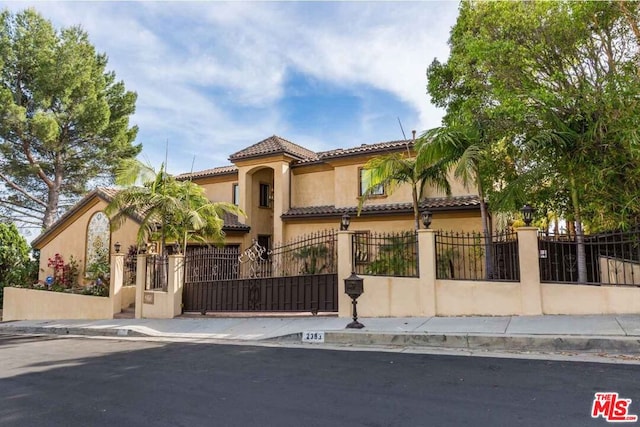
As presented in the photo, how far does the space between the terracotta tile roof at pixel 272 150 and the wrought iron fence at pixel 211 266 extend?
25.6 ft

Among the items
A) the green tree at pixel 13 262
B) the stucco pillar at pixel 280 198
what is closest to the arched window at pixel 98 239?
the green tree at pixel 13 262

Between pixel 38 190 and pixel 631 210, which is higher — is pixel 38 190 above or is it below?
above

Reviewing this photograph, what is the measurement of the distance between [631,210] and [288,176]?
1409cm

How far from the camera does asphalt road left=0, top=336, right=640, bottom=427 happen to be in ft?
14.6

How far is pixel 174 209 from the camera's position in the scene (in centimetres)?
1340

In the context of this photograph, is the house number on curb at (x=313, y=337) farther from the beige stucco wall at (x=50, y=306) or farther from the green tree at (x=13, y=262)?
the green tree at (x=13, y=262)

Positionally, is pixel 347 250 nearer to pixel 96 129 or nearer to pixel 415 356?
pixel 415 356

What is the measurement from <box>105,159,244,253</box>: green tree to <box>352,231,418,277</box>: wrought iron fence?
17.7ft

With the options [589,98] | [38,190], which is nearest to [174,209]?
[589,98]

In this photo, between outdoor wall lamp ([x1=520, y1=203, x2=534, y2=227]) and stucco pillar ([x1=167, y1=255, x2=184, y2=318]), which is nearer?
outdoor wall lamp ([x1=520, y1=203, x2=534, y2=227])

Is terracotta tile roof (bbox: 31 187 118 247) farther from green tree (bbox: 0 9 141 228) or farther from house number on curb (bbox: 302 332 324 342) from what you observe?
house number on curb (bbox: 302 332 324 342)

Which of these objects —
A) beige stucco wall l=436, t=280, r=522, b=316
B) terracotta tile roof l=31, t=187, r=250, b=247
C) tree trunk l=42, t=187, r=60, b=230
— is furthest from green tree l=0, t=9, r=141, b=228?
beige stucco wall l=436, t=280, r=522, b=316

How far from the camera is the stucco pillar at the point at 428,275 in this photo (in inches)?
396

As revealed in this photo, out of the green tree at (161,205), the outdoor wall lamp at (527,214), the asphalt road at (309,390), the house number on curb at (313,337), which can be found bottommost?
the asphalt road at (309,390)
